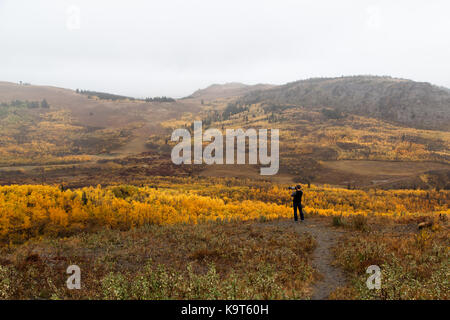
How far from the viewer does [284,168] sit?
184ft

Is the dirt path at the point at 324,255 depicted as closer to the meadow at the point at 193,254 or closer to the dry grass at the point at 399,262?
the meadow at the point at 193,254

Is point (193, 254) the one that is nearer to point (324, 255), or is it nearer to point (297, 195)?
point (324, 255)

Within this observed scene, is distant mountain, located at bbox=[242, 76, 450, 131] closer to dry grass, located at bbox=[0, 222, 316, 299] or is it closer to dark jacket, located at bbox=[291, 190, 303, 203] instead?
dark jacket, located at bbox=[291, 190, 303, 203]

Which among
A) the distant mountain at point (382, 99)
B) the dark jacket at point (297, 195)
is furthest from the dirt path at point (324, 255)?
the distant mountain at point (382, 99)

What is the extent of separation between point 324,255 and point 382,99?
429 ft

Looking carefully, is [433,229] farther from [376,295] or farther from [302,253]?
[376,295]

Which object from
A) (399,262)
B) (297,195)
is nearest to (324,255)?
(399,262)

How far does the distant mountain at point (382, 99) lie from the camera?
3962 inches

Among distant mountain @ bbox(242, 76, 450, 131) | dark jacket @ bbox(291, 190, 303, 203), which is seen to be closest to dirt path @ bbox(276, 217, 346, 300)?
dark jacket @ bbox(291, 190, 303, 203)

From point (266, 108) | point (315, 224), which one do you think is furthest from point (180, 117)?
point (315, 224)

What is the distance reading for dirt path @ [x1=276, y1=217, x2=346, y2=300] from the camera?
21.2 feet

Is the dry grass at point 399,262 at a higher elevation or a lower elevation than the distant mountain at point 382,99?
lower

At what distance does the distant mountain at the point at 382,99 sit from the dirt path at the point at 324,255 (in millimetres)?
104313

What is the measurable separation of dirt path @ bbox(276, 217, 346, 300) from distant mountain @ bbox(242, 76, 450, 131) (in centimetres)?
10431
